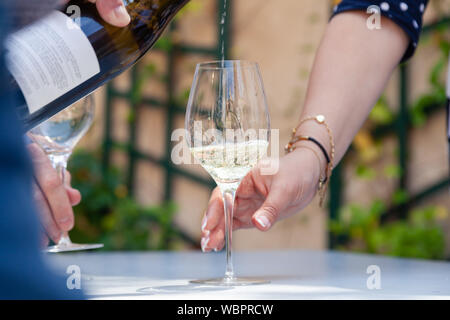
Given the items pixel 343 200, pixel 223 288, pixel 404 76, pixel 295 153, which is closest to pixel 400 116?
pixel 404 76

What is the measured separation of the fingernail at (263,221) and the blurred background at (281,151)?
1999 mm

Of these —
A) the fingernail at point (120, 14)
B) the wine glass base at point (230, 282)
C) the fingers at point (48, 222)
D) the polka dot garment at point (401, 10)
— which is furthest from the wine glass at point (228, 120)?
the polka dot garment at point (401, 10)

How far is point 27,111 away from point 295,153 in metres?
0.56

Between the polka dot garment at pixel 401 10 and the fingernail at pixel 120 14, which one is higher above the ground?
the polka dot garment at pixel 401 10

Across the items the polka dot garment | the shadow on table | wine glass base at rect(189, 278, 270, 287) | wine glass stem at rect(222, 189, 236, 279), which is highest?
the polka dot garment

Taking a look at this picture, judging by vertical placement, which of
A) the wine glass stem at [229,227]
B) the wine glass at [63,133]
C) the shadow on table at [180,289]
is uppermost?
the wine glass at [63,133]

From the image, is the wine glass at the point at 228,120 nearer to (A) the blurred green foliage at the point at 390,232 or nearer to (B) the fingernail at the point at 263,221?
(B) the fingernail at the point at 263,221

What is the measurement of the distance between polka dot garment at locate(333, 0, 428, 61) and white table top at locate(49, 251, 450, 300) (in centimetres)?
47

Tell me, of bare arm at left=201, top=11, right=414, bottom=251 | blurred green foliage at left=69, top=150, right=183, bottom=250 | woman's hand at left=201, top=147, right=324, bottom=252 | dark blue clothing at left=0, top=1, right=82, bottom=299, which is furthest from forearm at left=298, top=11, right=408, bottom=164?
blurred green foliage at left=69, top=150, right=183, bottom=250

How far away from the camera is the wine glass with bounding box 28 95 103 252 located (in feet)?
3.79

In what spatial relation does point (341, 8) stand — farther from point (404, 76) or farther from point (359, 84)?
point (404, 76)

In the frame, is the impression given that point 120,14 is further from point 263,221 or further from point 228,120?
point 263,221

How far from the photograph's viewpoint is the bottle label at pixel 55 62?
626 millimetres

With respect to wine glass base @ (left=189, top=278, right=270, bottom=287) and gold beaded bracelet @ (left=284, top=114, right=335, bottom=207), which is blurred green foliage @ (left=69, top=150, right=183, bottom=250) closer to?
gold beaded bracelet @ (left=284, top=114, right=335, bottom=207)
